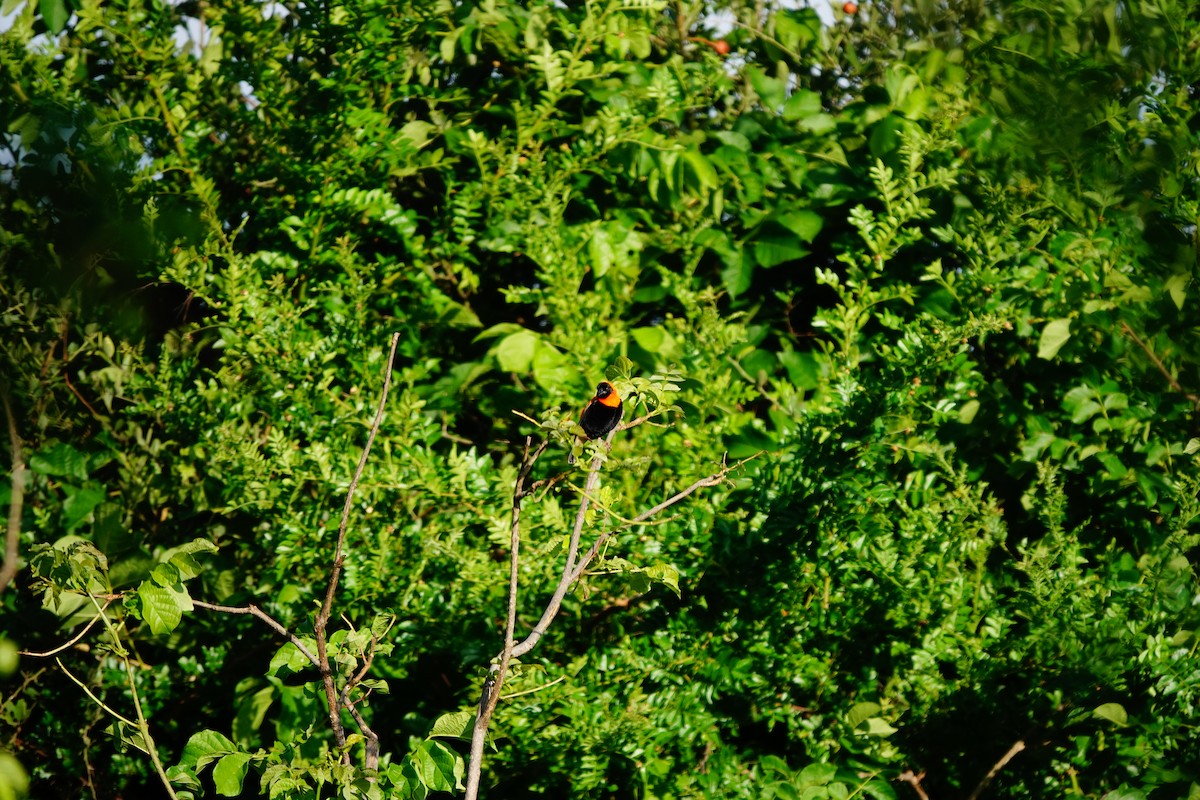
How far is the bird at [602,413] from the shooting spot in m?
1.50

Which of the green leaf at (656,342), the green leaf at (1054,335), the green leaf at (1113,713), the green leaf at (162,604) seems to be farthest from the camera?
the green leaf at (656,342)

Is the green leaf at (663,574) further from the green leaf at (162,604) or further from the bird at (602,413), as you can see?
the green leaf at (162,604)

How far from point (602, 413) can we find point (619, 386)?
0.58 ft

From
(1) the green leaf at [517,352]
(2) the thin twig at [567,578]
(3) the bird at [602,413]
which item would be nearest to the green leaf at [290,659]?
(2) the thin twig at [567,578]

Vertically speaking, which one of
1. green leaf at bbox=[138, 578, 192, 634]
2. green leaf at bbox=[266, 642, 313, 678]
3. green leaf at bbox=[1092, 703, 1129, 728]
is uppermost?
green leaf at bbox=[138, 578, 192, 634]

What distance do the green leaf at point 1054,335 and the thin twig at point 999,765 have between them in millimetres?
801

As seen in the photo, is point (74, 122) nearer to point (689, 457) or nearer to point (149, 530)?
point (149, 530)

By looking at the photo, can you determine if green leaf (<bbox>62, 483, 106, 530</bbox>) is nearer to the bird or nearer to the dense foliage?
the dense foliage

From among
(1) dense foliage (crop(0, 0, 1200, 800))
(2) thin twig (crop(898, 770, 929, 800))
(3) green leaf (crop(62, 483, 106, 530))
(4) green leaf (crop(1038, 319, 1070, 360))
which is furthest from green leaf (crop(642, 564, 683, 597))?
(3) green leaf (crop(62, 483, 106, 530))

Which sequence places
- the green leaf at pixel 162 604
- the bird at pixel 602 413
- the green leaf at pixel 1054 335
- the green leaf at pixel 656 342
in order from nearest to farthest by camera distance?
the green leaf at pixel 162 604 → the bird at pixel 602 413 → the green leaf at pixel 1054 335 → the green leaf at pixel 656 342

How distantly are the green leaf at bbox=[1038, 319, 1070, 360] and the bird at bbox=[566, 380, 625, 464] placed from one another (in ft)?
3.88

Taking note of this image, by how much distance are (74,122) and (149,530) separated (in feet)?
3.44

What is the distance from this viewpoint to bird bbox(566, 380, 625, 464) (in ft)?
4.91

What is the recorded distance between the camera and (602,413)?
1513mm
